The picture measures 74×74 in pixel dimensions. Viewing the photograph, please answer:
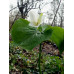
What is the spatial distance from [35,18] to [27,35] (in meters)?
0.08

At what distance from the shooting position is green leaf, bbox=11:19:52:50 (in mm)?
362

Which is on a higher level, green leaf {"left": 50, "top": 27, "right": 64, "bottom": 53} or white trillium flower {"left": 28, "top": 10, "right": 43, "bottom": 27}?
white trillium flower {"left": 28, "top": 10, "right": 43, "bottom": 27}

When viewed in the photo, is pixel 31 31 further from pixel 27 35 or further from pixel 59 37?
pixel 59 37

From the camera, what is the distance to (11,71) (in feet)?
3.38

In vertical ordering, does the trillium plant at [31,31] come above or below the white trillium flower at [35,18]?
below

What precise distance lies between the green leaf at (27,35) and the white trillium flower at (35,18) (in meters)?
0.02

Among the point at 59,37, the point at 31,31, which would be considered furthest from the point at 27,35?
the point at 59,37

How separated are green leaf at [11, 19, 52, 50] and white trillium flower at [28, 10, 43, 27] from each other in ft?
0.07

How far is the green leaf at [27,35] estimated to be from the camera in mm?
362

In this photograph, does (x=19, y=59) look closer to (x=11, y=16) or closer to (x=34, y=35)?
(x=34, y=35)

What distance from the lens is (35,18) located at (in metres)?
0.41

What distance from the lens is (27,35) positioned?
0.38 meters
